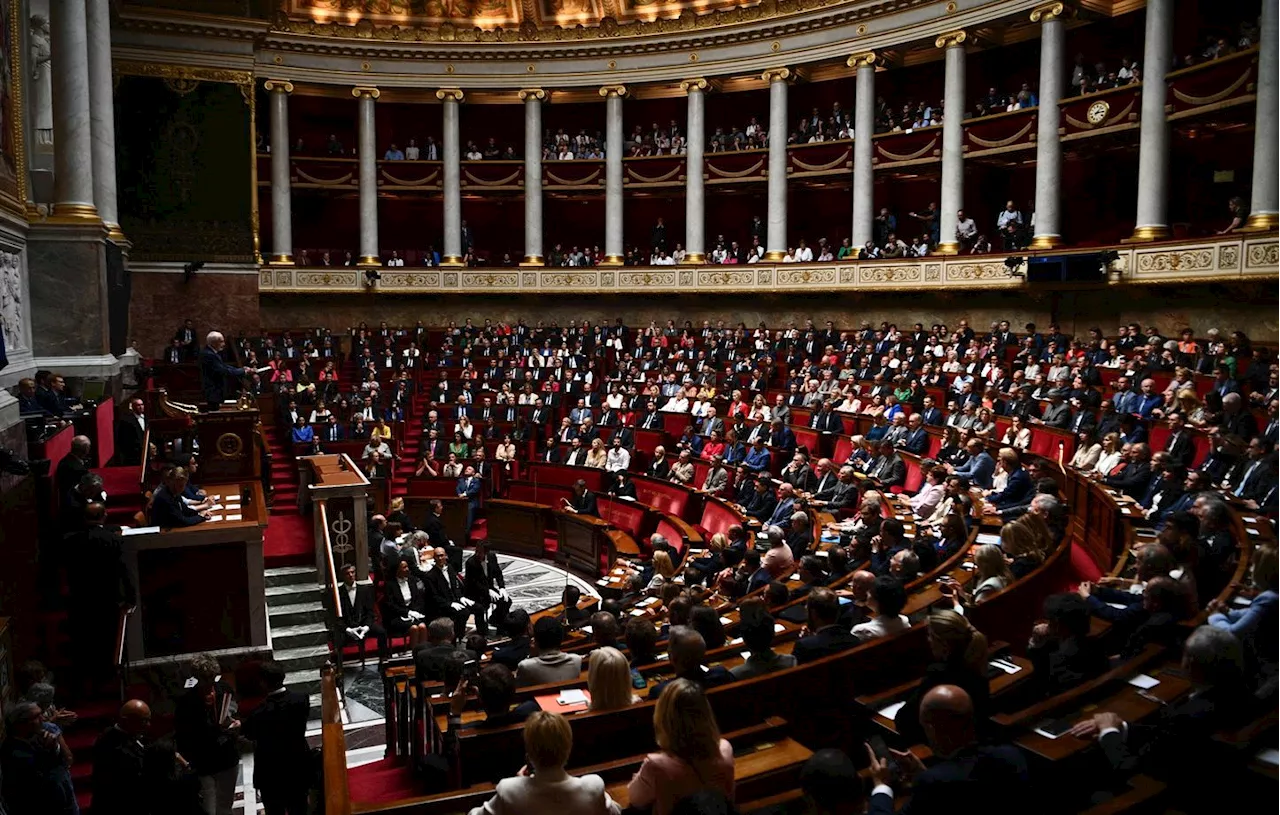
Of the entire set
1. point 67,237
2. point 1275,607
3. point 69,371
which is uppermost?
point 67,237

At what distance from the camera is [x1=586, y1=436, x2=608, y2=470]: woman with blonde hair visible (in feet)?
58.1

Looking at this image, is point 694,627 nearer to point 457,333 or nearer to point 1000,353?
point 1000,353

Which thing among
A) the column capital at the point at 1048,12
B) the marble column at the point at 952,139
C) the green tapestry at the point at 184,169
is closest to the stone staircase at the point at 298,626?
the green tapestry at the point at 184,169

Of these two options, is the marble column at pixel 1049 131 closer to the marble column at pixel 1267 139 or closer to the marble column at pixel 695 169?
the marble column at pixel 1267 139

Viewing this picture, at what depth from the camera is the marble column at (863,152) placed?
81.8ft

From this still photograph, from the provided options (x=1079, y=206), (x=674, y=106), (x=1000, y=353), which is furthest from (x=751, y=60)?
(x=1000, y=353)

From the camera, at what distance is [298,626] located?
454 inches

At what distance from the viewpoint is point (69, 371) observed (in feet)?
41.2

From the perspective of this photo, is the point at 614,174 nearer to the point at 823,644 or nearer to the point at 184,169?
the point at 184,169

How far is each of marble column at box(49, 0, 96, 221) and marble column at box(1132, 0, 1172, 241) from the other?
737 inches

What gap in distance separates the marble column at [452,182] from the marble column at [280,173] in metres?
4.48

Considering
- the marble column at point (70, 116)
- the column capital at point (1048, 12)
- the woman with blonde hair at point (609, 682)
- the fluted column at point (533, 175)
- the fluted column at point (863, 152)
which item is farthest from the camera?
the fluted column at point (533, 175)

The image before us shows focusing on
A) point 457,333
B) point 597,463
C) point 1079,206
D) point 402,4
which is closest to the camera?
point 597,463

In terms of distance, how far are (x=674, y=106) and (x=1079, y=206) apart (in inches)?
524
